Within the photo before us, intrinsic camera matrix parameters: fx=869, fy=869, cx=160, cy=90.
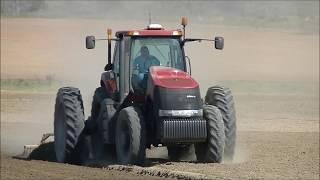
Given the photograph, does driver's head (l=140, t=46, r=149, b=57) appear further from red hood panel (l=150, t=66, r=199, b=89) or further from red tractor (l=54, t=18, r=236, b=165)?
red hood panel (l=150, t=66, r=199, b=89)

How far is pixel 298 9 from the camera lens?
72.8 m

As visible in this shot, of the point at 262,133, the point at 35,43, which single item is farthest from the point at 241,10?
the point at 262,133

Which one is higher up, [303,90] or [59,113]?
[59,113]

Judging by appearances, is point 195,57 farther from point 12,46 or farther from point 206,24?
point 206,24

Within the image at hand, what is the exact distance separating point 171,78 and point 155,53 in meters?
0.89

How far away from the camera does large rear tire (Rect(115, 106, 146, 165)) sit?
44.5 feet

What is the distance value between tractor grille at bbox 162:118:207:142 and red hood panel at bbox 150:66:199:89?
0.57 meters

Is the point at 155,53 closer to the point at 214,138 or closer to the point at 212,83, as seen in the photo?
the point at 214,138

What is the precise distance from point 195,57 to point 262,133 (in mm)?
20232

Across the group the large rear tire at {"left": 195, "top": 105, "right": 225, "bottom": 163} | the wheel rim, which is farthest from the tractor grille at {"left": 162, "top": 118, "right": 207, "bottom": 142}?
the wheel rim

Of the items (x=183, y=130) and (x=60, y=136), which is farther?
(x=60, y=136)

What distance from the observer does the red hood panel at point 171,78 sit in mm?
13758

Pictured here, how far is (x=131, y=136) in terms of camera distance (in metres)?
13.6

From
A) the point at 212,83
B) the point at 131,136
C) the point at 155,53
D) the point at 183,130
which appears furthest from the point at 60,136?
the point at 212,83
